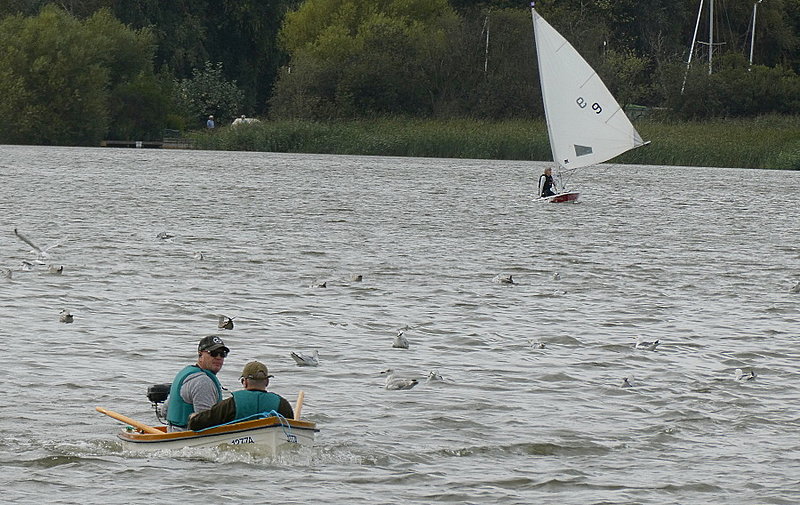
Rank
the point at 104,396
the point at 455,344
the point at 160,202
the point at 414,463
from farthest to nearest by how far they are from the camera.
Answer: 1. the point at 160,202
2. the point at 455,344
3. the point at 104,396
4. the point at 414,463

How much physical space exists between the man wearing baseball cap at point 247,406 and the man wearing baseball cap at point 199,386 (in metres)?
0.15

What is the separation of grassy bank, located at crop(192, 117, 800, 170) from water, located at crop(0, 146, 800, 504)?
105ft

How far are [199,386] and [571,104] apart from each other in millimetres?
42134

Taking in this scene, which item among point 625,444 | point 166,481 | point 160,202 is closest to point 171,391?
point 166,481

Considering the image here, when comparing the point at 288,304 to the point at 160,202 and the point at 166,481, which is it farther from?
the point at 160,202

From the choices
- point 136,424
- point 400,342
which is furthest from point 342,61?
point 136,424

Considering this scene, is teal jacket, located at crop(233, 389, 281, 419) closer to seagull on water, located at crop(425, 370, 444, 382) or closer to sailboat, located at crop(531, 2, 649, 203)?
seagull on water, located at crop(425, 370, 444, 382)

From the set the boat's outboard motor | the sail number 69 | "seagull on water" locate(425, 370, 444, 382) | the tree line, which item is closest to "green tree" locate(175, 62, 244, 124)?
the tree line

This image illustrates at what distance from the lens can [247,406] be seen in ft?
42.3

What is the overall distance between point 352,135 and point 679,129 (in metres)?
18.4

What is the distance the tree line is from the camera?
90.4 meters

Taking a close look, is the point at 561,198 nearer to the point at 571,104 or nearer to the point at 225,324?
the point at 571,104

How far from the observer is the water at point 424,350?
42.3 ft

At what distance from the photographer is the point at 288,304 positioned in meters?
22.6
